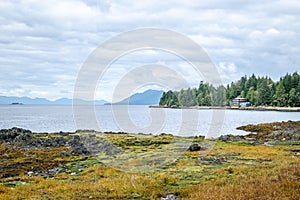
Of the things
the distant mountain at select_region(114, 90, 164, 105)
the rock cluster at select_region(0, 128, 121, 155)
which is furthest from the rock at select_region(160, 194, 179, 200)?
the rock cluster at select_region(0, 128, 121, 155)

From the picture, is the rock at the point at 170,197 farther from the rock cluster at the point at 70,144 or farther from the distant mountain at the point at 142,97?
the rock cluster at the point at 70,144

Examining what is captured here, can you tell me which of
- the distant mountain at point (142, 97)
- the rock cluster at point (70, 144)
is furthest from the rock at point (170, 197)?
the rock cluster at point (70, 144)

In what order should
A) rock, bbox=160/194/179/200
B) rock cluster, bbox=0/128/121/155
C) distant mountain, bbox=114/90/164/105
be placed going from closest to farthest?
rock, bbox=160/194/179/200
distant mountain, bbox=114/90/164/105
rock cluster, bbox=0/128/121/155

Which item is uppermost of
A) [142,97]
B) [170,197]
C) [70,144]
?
[142,97]

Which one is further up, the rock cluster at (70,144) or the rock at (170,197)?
the rock at (170,197)

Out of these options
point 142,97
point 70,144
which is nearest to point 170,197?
point 142,97

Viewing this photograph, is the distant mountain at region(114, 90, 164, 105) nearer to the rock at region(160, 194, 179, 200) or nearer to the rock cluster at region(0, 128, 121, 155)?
the rock cluster at region(0, 128, 121, 155)

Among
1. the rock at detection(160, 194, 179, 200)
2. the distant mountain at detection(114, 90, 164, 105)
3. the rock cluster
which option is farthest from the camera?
the rock cluster

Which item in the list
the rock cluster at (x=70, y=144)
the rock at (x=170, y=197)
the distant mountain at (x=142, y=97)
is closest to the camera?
the rock at (x=170, y=197)

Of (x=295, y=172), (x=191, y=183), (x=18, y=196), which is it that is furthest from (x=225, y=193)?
(x=18, y=196)

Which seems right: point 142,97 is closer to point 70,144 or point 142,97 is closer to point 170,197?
point 70,144

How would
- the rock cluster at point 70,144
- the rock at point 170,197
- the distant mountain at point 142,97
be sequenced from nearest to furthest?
the rock at point 170,197 < the distant mountain at point 142,97 < the rock cluster at point 70,144

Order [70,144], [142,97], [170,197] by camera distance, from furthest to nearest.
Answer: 1. [70,144]
2. [142,97]
3. [170,197]

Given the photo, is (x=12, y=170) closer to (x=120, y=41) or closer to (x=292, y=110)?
(x=120, y=41)
